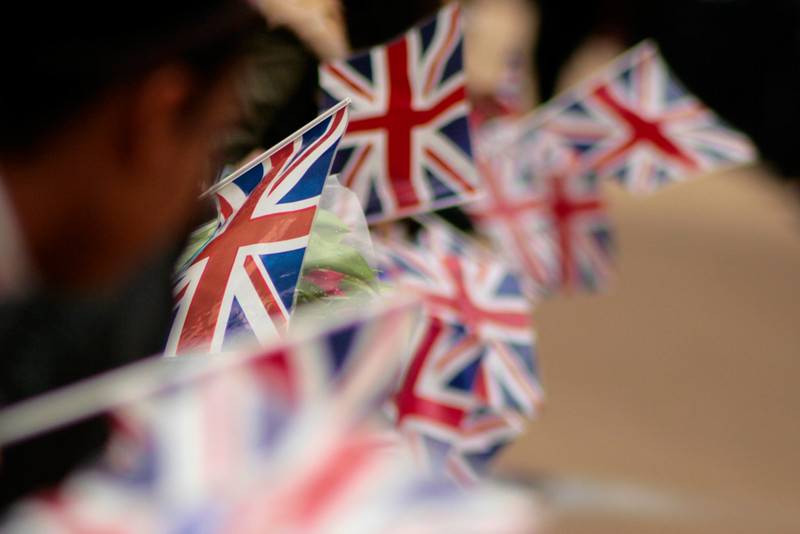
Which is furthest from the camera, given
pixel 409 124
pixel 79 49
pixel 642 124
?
pixel 642 124

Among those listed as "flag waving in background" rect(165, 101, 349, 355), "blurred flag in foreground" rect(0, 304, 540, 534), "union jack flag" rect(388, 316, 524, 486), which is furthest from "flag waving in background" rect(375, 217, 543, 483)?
"flag waving in background" rect(165, 101, 349, 355)

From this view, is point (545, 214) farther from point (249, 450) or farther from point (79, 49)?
point (79, 49)

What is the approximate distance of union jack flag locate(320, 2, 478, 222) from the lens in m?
0.75

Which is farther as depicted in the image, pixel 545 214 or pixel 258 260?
pixel 545 214

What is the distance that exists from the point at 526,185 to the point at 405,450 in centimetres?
62

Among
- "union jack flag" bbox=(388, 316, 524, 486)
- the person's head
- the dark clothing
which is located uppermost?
the person's head

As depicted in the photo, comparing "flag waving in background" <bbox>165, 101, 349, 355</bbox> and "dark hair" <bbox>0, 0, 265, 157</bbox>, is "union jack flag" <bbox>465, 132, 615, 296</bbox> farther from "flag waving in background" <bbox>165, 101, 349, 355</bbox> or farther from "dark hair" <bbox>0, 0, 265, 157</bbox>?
"dark hair" <bbox>0, 0, 265, 157</bbox>

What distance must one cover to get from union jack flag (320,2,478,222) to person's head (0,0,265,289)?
32 centimetres

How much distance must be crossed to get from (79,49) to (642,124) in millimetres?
912

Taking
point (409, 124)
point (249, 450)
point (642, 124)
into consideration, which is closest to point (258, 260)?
point (249, 450)

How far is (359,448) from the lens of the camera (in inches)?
22.1

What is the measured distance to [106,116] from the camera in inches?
15.2

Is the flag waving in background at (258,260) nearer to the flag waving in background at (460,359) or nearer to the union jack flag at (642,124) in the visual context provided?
the flag waving in background at (460,359)


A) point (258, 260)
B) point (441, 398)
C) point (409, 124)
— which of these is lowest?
point (441, 398)
